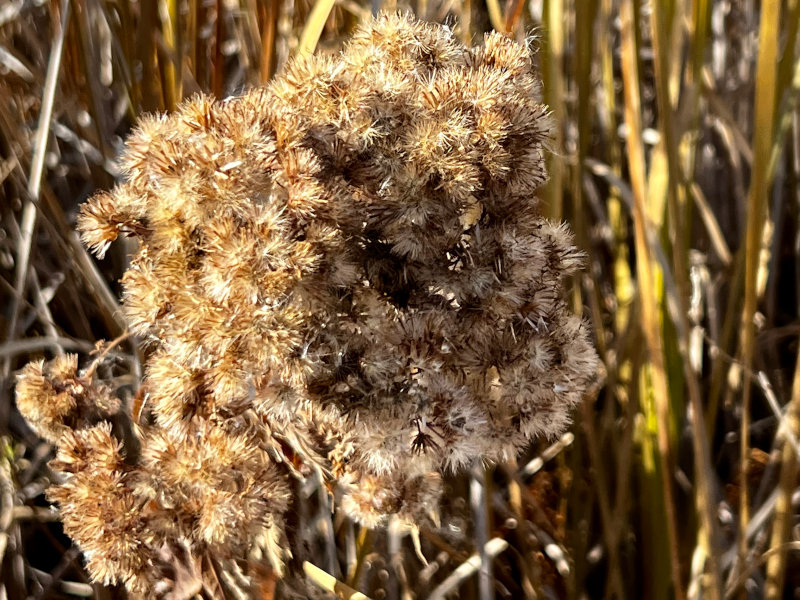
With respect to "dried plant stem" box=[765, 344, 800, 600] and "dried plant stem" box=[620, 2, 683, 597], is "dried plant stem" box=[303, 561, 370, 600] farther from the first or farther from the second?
"dried plant stem" box=[765, 344, 800, 600]

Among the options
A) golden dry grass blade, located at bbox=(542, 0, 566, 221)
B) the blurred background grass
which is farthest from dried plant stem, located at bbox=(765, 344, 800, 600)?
golden dry grass blade, located at bbox=(542, 0, 566, 221)

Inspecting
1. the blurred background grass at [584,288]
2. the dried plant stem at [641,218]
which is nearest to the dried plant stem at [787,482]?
the blurred background grass at [584,288]

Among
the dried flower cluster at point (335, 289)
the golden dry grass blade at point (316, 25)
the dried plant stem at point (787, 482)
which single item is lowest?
the dried plant stem at point (787, 482)

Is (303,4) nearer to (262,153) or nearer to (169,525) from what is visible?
(262,153)

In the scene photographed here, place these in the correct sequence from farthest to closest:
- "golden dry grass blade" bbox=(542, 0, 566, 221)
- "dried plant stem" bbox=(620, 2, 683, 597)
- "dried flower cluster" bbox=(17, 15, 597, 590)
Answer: "golden dry grass blade" bbox=(542, 0, 566, 221) < "dried plant stem" bbox=(620, 2, 683, 597) < "dried flower cluster" bbox=(17, 15, 597, 590)

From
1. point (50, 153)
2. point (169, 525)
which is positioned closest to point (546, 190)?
point (169, 525)

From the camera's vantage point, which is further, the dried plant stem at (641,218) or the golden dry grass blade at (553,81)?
the golden dry grass blade at (553,81)

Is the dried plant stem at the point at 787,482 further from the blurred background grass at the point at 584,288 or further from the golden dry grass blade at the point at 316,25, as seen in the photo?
the golden dry grass blade at the point at 316,25
